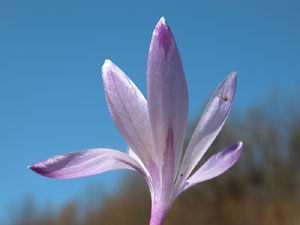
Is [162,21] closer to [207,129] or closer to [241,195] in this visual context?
[207,129]

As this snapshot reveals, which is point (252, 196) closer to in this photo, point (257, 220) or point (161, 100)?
point (257, 220)

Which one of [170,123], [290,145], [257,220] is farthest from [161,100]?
[257,220]

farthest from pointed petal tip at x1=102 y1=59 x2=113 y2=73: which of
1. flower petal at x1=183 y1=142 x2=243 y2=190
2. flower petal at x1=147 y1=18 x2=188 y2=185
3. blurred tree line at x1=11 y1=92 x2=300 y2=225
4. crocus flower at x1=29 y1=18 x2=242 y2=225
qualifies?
blurred tree line at x1=11 y1=92 x2=300 y2=225

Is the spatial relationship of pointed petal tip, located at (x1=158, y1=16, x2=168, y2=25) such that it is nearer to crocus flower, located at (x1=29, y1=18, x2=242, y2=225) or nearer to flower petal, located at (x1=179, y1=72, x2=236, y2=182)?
crocus flower, located at (x1=29, y1=18, x2=242, y2=225)

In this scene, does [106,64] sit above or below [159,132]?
above

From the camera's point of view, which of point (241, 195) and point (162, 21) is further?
point (241, 195)

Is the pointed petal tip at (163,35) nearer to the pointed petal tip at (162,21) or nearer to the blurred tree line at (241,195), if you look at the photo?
the pointed petal tip at (162,21)

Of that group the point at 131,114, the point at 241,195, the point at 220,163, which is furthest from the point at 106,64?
the point at 241,195
